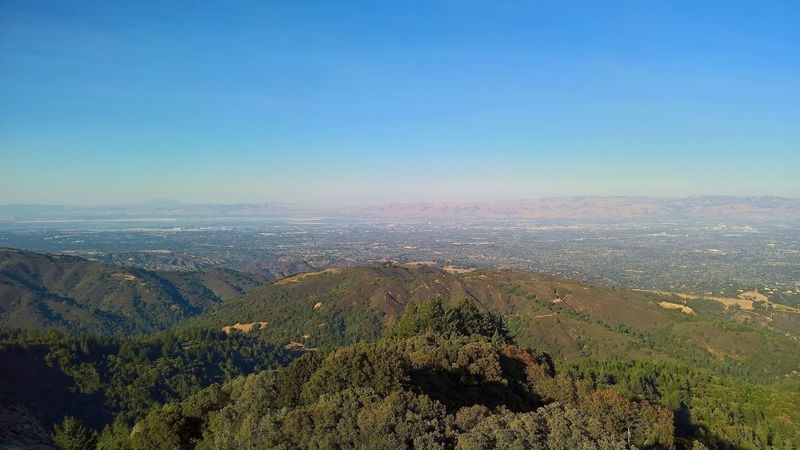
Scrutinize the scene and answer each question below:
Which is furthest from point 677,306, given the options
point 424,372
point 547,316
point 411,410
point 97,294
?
point 97,294

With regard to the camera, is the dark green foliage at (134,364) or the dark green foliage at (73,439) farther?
the dark green foliage at (134,364)

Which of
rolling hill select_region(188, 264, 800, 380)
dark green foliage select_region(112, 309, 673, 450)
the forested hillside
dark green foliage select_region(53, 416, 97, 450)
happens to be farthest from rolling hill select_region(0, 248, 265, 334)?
dark green foliage select_region(112, 309, 673, 450)

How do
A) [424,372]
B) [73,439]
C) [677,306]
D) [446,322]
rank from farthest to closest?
[677,306]
[446,322]
[73,439]
[424,372]

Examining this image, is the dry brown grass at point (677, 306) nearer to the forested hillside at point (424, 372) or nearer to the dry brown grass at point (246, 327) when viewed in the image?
the forested hillside at point (424, 372)

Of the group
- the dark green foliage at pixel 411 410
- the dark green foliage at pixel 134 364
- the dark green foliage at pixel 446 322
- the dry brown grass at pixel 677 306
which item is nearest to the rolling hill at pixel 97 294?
the dark green foliage at pixel 134 364

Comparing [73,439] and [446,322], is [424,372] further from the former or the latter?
[73,439]

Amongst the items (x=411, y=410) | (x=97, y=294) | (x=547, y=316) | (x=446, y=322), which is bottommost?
(x=97, y=294)

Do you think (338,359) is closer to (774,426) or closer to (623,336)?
(774,426)

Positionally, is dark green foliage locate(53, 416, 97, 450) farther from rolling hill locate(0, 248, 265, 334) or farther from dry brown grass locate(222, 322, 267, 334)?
rolling hill locate(0, 248, 265, 334)

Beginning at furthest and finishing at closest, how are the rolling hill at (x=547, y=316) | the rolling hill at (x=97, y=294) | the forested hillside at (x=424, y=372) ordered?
1. the rolling hill at (x=97, y=294)
2. the rolling hill at (x=547, y=316)
3. the forested hillside at (x=424, y=372)

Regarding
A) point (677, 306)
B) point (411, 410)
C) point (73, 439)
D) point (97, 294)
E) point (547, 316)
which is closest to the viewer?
point (411, 410)

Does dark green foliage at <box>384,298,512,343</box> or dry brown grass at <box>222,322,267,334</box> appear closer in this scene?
dark green foliage at <box>384,298,512,343</box>
